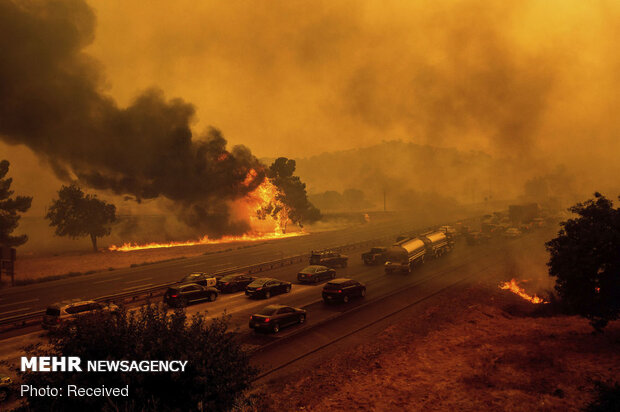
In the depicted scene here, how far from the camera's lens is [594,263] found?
15.5m

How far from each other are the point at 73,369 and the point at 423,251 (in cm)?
3463

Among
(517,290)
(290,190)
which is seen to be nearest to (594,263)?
(517,290)

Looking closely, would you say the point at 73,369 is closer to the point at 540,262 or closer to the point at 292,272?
the point at 292,272

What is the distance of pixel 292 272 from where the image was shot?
3581 cm

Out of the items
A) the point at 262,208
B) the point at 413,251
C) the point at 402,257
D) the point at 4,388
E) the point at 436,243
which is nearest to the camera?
the point at 4,388

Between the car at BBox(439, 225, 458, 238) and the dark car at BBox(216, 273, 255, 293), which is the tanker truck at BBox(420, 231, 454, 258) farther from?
the dark car at BBox(216, 273, 255, 293)

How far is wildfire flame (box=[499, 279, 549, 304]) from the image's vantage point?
26.2m

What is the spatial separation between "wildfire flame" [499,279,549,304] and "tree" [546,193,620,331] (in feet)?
34.1

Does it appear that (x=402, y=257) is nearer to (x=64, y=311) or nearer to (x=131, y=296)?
(x=131, y=296)

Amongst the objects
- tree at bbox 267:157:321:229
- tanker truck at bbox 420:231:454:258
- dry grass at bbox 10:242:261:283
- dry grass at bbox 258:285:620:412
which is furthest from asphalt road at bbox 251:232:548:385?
tree at bbox 267:157:321:229

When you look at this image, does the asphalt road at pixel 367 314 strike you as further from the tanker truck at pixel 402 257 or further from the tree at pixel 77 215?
the tree at pixel 77 215

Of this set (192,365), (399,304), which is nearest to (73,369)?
(192,365)

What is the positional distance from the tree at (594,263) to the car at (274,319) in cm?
1271

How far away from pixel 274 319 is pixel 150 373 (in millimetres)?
11450
